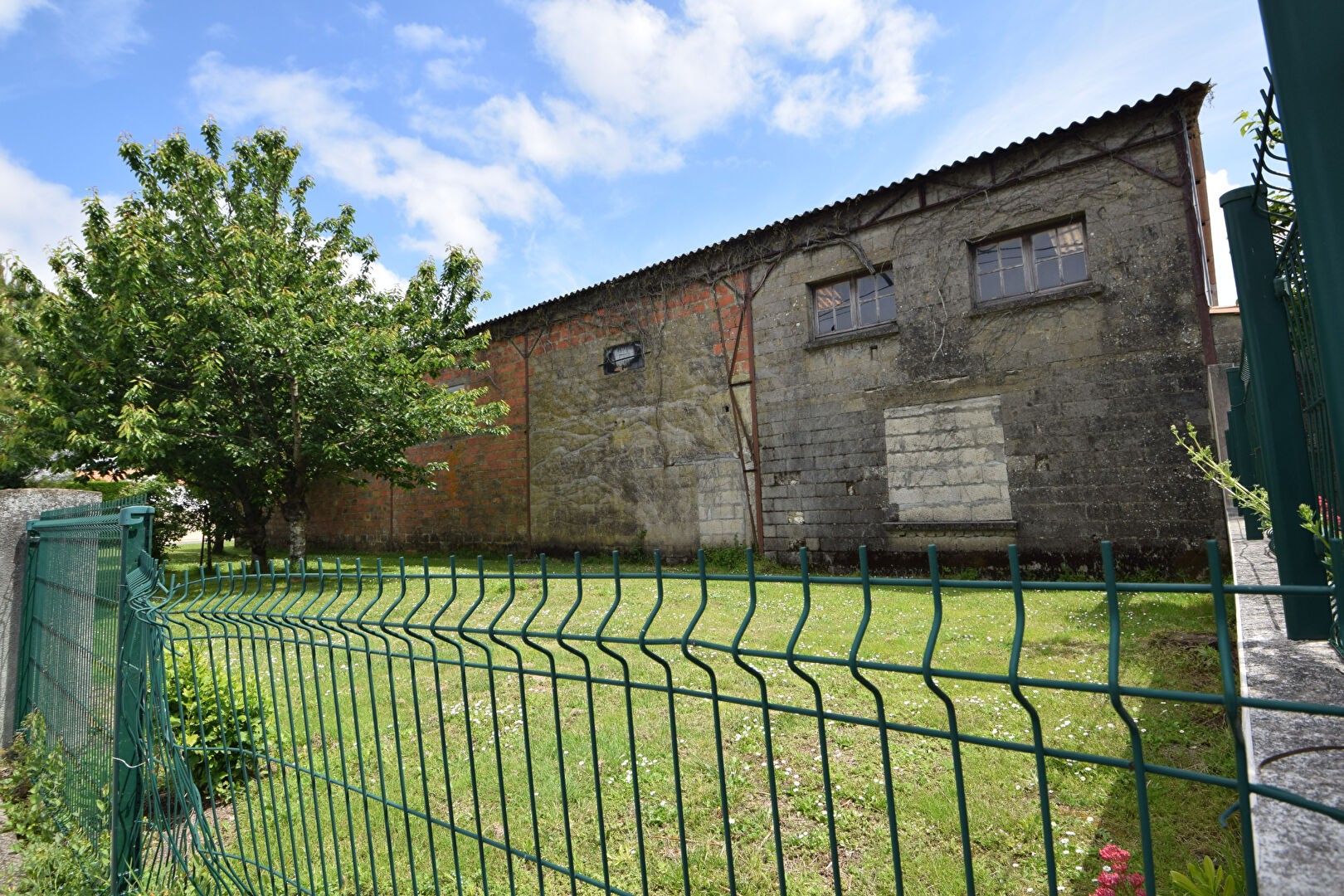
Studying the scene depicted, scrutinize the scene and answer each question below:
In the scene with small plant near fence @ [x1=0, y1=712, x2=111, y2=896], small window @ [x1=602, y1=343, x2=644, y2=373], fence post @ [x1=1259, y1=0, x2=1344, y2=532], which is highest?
small window @ [x1=602, y1=343, x2=644, y2=373]

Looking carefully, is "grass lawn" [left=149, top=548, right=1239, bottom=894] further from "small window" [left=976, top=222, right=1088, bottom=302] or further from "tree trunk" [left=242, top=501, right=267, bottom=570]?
"tree trunk" [left=242, top=501, right=267, bottom=570]

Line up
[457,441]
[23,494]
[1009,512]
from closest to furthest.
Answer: [23,494] < [1009,512] < [457,441]

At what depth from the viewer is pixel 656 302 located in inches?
453

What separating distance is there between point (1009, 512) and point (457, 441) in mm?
10761

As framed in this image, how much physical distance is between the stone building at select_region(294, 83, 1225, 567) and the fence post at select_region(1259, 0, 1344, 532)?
24.9ft

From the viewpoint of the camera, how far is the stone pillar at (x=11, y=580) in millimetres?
3938

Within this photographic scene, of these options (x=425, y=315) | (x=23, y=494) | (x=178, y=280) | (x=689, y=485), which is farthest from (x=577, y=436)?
(x=23, y=494)

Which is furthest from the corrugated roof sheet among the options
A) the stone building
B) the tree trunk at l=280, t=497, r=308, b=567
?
the tree trunk at l=280, t=497, r=308, b=567

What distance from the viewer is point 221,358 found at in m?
9.51

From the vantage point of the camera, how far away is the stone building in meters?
7.52

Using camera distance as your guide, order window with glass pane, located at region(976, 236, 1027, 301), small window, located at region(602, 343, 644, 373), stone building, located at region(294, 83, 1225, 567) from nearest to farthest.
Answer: stone building, located at region(294, 83, 1225, 567) → window with glass pane, located at region(976, 236, 1027, 301) → small window, located at region(602, 343, 644, 373)

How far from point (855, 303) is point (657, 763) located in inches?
309

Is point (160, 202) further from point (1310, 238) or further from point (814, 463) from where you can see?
point (1310, 238)

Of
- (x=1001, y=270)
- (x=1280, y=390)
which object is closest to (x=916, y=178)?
(x=1001, y=270)
